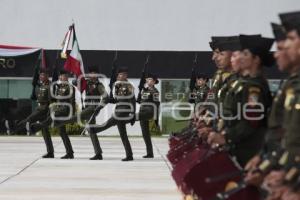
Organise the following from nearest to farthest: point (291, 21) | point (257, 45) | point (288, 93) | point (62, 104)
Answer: point (291, 21) → point (288, 93) → point (257, 45) → point (62, 104)

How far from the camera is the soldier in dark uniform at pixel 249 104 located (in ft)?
23.7

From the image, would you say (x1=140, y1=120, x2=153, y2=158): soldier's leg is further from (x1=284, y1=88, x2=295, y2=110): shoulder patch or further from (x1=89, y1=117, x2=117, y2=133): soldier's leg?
(x1=284, y1=88, x2=295, y2=110): shoulder patch

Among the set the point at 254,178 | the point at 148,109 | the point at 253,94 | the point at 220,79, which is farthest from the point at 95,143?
the point at 254,178

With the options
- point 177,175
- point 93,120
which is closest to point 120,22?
point 93,120

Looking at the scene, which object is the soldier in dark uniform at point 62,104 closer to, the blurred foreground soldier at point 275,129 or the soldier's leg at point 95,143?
the soldier's leg at point 95,143

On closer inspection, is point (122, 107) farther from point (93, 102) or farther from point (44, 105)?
point (44, 105)

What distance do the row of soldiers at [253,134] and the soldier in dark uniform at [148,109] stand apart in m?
10.4

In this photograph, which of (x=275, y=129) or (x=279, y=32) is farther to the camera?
(x=275, y=129)

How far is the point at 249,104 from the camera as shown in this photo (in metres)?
7.20

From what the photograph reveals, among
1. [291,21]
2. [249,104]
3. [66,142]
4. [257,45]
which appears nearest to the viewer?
[291,21]

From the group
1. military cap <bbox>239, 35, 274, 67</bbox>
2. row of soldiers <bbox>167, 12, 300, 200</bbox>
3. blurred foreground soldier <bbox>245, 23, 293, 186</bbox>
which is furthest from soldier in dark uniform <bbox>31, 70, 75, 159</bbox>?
blurred foreground soldier <bbox>245, 23, 293, 186</bbox>

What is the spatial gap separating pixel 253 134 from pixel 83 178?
302 inches

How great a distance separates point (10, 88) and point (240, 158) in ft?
93.2

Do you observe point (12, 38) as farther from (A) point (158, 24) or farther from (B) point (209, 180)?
(B) point (209, 180)
